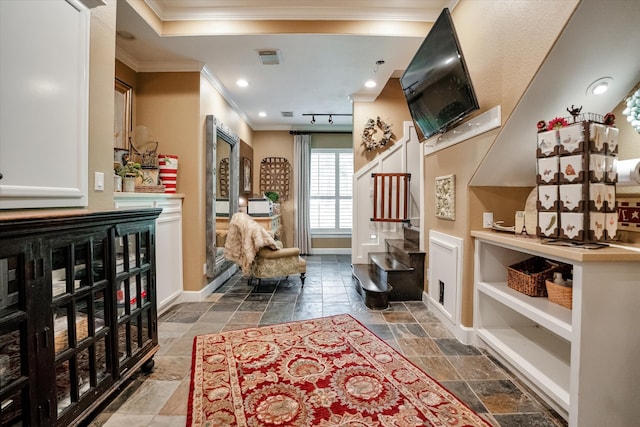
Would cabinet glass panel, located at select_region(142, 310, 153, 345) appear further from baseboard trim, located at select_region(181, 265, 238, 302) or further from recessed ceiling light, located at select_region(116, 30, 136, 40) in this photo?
recessed ceiling light, located at select_region(116, 30, 136, 40)

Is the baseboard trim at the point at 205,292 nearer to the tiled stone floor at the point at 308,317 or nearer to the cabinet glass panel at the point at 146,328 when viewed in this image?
the tiled stone floor at the point at 308,317

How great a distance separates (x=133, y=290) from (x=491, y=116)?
2.54 meters

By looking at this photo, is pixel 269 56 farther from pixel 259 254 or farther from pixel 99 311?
pixel 99 311

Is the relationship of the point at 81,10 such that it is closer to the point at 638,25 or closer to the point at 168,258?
the point at 168,258

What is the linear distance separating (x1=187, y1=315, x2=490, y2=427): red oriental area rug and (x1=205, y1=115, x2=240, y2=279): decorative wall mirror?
4.61ft

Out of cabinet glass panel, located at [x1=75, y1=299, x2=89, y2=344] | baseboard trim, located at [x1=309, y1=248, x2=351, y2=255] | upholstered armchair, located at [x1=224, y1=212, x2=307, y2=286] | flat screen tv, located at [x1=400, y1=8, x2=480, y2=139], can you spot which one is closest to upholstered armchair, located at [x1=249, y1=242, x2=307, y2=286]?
upholstered armchair, located at [x1=224, y1=212, x2=307, y2=286]

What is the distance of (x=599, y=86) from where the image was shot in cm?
164

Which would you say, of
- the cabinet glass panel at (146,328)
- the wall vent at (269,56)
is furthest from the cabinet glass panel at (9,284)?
the wall vent at (269,56)

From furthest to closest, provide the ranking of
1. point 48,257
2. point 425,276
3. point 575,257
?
point 425,276
point 575,257
point 48,257

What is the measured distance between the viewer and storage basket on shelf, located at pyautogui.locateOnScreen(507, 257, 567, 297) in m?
1.80

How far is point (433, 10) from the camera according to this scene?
267 cm

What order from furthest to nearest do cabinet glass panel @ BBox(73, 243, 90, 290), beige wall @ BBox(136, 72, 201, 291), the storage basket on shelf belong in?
beige wall @ BBox(136, 72, 201, 291) < the storage basket on shelf < cabinet glass panel @ BBox(73, 243, 90, 290)

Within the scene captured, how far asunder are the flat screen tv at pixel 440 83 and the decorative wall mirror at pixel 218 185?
226 cm

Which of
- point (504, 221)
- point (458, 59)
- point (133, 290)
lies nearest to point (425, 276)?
point (504, 221)
